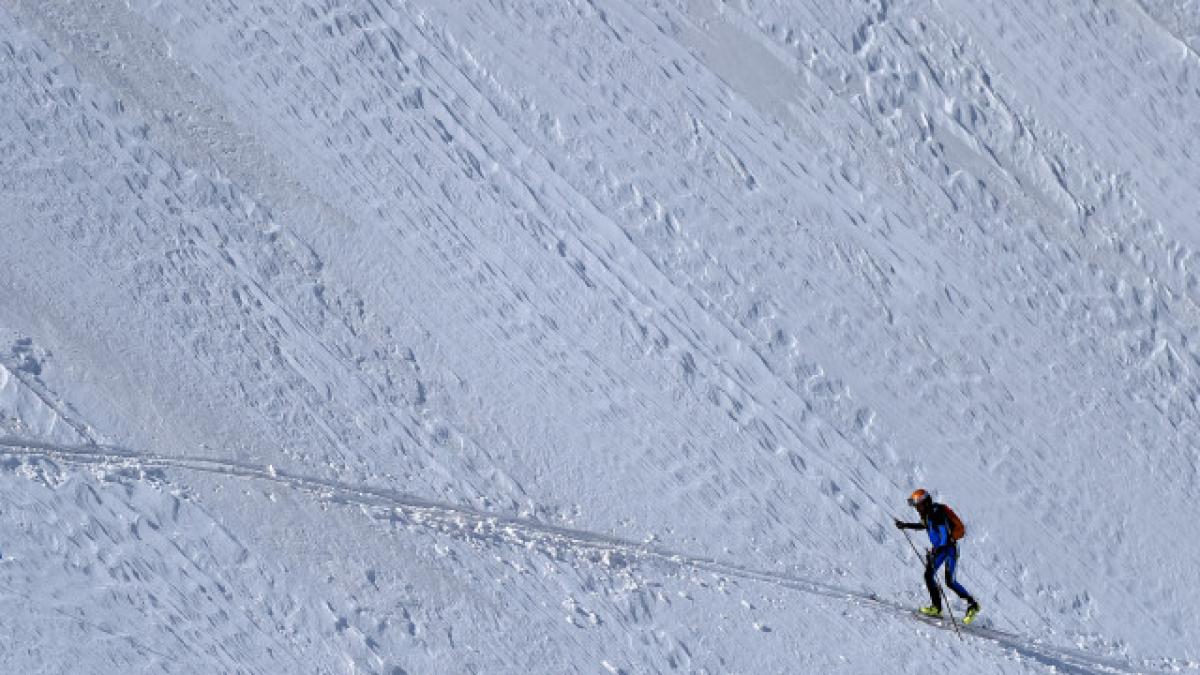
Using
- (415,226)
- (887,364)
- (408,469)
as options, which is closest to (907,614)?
(887,364)

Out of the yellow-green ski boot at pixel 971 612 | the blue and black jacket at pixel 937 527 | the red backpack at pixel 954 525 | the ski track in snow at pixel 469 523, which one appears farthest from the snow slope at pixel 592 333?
the red backpack at pixel 954 525

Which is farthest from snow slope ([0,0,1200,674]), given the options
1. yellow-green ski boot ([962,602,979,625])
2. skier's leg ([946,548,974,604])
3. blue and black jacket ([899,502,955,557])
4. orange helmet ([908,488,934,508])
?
orange helmet ([908,488,934,508])

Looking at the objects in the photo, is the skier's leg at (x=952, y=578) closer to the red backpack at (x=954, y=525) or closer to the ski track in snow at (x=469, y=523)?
the red backpack at (x=954, y=525)

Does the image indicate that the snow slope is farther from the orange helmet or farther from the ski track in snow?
the orange helmet

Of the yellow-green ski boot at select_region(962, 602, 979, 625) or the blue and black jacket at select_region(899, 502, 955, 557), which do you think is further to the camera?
the yellow-green ski boot at select_region(962, 602, 979, 625)

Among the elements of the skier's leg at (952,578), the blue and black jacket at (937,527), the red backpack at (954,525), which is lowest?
the skier's leg at (952,578)

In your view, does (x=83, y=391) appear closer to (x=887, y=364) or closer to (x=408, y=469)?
(x=408, y=469)

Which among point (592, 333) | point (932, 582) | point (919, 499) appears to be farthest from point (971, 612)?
point (592, 333)
